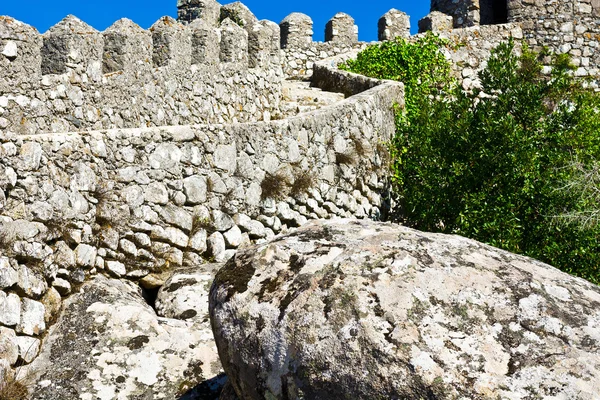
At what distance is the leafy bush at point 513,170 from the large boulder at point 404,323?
5208 millimetres

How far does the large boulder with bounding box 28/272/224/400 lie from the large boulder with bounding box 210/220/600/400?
1.52m

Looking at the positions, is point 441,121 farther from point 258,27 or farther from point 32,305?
point 32,305

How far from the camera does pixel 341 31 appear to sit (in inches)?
790

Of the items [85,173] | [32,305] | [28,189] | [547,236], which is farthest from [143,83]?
[547,236]

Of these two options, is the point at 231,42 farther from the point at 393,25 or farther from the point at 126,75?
the point at 393,25

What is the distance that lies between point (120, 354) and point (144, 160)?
2.09m

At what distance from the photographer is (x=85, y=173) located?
6234 mm

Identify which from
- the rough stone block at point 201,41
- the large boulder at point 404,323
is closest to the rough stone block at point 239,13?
the rough stone block at point 201,41

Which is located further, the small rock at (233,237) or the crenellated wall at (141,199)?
the small rock at (233,237)

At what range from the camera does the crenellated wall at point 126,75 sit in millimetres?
6844

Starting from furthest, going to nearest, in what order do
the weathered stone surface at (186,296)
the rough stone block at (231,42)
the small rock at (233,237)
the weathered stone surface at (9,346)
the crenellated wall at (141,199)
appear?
the rough stone block at (231,42) → the small rock at (233,237) → the weathered stone surface at (186,296) → the crenellated wall at (141,199) → the weathered stone surface at (9,346)

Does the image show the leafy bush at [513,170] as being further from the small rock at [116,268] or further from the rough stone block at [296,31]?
the rough stone block at [296,31]

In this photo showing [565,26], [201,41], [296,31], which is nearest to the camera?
[201,41]

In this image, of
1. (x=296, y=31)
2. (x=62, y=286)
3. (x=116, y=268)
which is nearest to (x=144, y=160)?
(x=116, y=268)
